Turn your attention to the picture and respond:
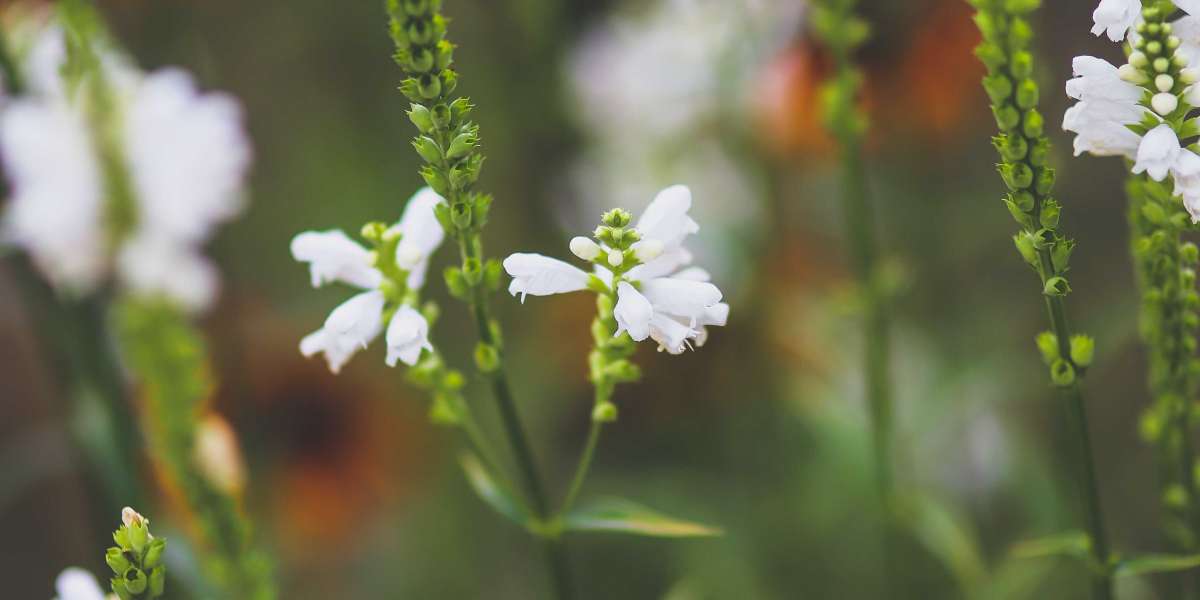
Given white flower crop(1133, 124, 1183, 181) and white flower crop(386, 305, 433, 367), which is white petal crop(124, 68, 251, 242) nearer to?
white flower crop(386, 305, 433, 367)

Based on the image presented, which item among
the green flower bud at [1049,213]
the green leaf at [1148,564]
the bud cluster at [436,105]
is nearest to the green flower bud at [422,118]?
the bud cluster at [436,105]

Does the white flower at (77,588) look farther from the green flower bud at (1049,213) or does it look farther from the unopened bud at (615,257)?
the green flower bud at (1049,213)

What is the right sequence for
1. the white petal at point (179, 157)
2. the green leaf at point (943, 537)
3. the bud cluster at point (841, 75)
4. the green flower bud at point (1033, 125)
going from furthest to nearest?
the white petal at point (179, 157), the green leaf at point (943, 537), the bud cluster at point (841, 75), the green flower bud at point (1033, 125)

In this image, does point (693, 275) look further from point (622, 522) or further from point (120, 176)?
point (120, 176)

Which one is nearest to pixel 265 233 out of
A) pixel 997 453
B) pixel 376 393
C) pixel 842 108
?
pixel 376 393

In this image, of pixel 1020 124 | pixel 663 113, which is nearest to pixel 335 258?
pixel 1020 124

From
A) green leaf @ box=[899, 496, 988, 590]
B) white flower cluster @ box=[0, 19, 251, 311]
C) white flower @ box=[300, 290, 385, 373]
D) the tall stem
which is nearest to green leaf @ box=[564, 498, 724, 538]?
the tall stem

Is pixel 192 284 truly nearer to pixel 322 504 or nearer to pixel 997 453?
pixel 322 504
